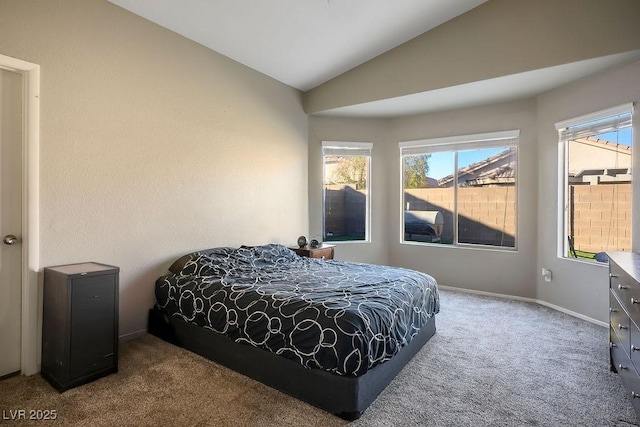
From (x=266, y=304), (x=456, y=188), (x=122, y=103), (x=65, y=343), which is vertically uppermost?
(x=122, y=103)

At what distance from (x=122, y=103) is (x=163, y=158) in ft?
1.79

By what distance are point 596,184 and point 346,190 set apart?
293 centimetres

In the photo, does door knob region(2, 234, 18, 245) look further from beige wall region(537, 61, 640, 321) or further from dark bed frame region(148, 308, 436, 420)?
beige wall region(537, 61, 640, 321)

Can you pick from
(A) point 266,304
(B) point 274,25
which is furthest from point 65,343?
(B) point 274,25

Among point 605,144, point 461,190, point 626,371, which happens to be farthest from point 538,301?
point 626,371

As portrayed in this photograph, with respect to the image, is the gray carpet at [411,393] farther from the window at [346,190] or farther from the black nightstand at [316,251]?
the window at [346,190]

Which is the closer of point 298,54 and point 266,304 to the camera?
point 266,304

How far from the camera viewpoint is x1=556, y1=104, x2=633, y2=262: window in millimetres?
3201

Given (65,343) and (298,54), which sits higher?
(298,54)

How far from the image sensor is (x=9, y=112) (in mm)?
2250

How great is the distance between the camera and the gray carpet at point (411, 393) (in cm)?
183

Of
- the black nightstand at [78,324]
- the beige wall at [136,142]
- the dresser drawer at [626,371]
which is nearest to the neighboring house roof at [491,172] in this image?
the dresser drawer at [626,371]

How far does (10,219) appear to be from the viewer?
228cm

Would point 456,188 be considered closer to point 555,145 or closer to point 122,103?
point 555,145
